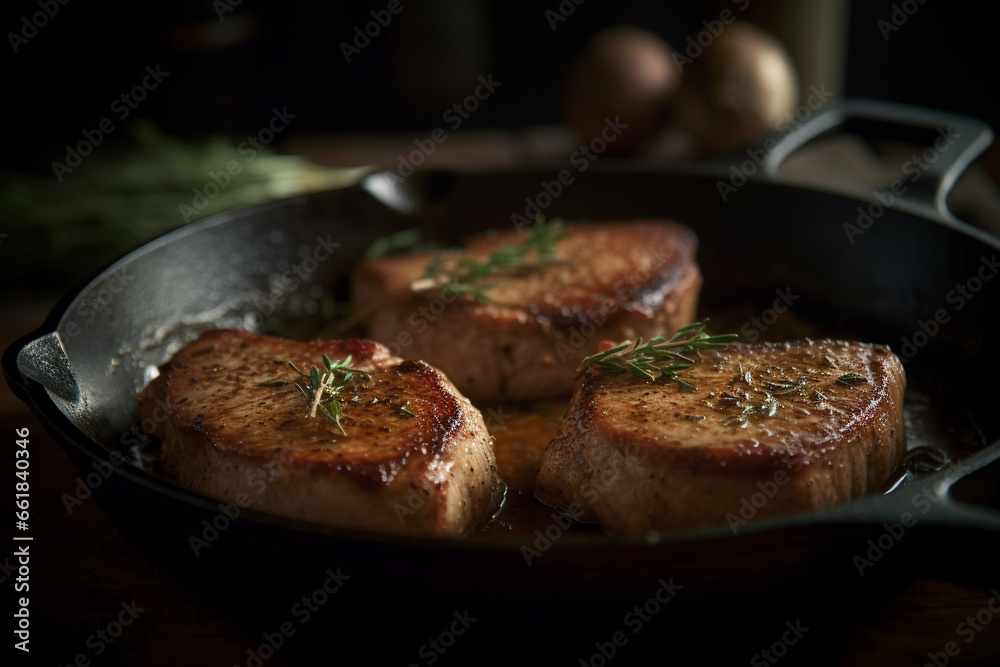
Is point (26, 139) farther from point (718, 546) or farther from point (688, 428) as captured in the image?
point (718, 546)

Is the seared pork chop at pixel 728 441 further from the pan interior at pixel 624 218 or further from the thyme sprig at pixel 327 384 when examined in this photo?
the thyme sprig at pixel 327 384

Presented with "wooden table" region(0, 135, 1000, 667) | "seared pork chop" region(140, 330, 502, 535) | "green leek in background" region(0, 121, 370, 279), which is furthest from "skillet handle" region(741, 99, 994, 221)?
"green leek in background" region(0, 121, 370, 279)

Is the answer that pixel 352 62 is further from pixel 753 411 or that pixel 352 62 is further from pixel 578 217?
pixel 753 411

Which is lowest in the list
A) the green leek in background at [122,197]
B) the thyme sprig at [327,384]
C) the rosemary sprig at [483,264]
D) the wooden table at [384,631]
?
the green leek in background at [122,197]

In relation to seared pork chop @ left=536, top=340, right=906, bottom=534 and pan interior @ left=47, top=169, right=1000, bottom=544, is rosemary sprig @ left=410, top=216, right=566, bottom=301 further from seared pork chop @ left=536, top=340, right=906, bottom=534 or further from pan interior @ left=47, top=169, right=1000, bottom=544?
seared pork chop @ left=536, top=340, right=906, bottom=534

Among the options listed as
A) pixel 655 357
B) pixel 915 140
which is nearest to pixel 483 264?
pixel 655 357

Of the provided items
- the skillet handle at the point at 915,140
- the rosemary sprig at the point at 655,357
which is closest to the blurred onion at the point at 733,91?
the skillet handle at the point at 915,140
